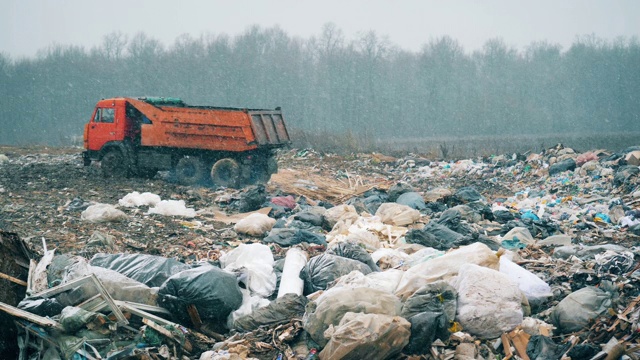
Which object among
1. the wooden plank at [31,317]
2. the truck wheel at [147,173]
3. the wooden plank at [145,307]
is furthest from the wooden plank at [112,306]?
the truck wheel at [147,173]

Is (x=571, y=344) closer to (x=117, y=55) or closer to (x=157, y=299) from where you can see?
(x=157, y=299)

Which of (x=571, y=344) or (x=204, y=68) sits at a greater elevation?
(x=204, y=68)

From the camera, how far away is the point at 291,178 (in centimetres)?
1532

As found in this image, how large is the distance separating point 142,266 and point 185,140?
866 centimetres

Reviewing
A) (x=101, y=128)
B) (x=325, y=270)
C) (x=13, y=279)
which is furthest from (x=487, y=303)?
(x=101, y=128)

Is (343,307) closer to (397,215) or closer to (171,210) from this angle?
(397,215)

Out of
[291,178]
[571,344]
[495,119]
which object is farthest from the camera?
[495,119]

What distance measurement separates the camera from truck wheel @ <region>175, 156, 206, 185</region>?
44.1ft

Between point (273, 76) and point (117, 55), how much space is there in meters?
13.7

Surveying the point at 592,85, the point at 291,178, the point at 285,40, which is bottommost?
the point at 291,178

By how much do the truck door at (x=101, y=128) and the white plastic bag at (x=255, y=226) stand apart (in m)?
6.94

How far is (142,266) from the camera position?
482 centimetres

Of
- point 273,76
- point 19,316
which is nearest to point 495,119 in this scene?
point 273,76

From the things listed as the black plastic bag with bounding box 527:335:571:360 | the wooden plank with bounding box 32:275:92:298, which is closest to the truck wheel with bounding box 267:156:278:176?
the wooden plank with bounding box 32:275:92:298
